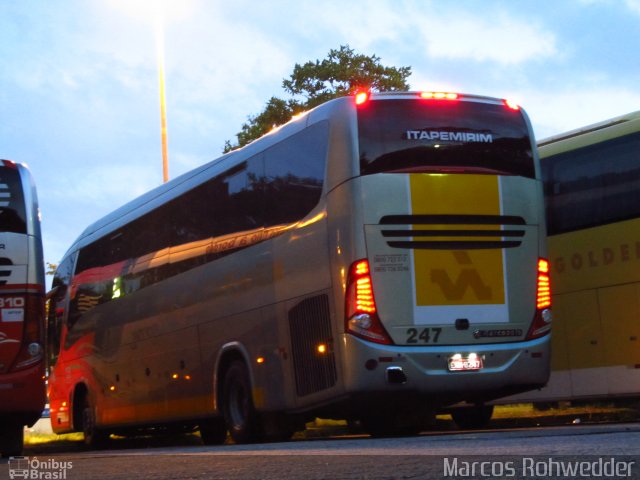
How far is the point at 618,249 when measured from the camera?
14.7 m

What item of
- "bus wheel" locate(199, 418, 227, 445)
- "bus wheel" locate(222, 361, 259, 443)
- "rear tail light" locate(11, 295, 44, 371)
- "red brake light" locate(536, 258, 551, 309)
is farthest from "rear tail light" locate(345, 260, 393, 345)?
"bus wheel" locate(199, 418, 227, 445)

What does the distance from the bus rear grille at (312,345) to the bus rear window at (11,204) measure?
11.5 ft

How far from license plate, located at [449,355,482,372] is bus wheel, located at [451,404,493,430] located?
416 cm

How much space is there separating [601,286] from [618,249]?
1.99 feet

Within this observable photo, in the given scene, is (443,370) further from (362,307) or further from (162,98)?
(162,98)

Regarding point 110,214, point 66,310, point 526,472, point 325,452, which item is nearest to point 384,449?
point 325,452

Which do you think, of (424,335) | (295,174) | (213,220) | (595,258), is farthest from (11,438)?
(595,258)

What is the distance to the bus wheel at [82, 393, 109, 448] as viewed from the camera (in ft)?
64.7

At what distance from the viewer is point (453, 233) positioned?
1216cm

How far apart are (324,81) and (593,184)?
1951 cm

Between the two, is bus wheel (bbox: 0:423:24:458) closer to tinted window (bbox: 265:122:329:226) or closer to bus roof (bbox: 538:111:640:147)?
tinted window (bbox: 265:122:329:226)

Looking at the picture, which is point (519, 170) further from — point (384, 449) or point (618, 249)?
point (384, 449)

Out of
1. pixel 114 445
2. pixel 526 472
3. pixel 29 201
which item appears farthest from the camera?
pixel 114 445

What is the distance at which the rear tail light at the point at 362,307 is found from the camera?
464 inches
